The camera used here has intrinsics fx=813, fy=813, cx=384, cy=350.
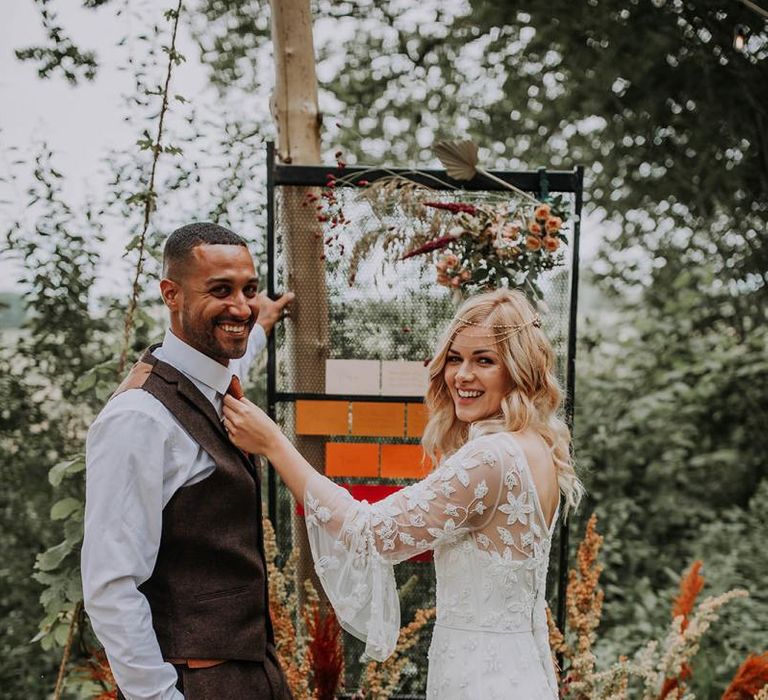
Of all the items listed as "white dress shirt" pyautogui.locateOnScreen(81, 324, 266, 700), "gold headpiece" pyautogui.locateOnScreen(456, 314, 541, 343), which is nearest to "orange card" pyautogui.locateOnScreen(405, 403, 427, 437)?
"gold headpiece" pyautogui.locateOnScreen(456, 314, 541, 343)

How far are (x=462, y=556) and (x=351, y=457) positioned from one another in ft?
3.70

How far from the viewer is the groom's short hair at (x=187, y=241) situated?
82.0 inches

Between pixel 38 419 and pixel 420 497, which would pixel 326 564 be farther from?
pixel 38 419

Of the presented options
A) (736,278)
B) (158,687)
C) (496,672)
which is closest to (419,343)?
(496,672)

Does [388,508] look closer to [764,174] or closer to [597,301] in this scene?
[764,174]

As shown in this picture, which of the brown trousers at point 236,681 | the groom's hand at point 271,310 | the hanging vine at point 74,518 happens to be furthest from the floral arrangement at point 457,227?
the brown trousers at point 236,681

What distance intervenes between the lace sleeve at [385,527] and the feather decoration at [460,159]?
131cm

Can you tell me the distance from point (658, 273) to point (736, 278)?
515 millimetres

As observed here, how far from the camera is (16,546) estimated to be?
441cm

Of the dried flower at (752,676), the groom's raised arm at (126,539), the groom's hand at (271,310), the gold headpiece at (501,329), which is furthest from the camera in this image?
the groom's hand at (271,310)

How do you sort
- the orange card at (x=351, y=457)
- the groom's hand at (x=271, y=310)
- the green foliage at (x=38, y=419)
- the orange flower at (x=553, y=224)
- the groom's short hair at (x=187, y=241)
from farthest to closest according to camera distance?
1. the green foliage at (x=38, y=419)
2. the orange card at (x=351, y=457)
3. the groom's hand at (x=271, y=310)
4. the orange flower at (x=553, y=224)
5. the groom's short hair at (x=187, y=241)

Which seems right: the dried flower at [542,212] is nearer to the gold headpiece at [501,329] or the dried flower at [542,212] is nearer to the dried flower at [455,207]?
the dried flower at [455,207]

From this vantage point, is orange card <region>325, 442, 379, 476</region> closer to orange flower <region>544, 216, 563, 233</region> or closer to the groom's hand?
the groom's hand

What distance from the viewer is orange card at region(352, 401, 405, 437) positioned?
330 cm
